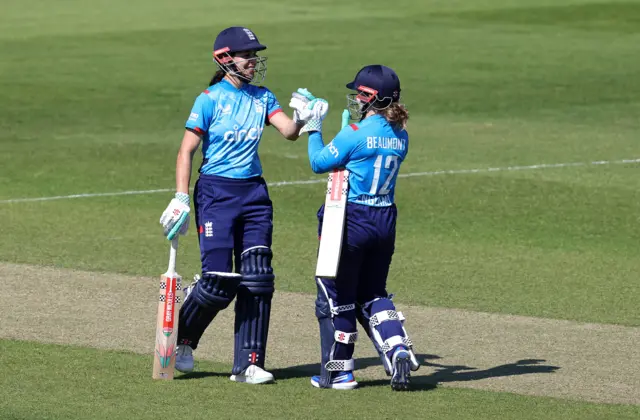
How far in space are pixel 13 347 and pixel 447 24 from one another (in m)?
22.5

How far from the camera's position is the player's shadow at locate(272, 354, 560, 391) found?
937cm

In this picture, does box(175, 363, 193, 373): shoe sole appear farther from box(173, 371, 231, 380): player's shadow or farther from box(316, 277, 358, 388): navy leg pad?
box(316, 277, 358, 388): navy leg pad

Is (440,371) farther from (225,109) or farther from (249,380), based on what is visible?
(225,109)

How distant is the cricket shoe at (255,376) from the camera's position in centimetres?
914

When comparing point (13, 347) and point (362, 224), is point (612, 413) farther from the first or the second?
point (13, 347)

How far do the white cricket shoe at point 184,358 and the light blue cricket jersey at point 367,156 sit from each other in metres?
1.44

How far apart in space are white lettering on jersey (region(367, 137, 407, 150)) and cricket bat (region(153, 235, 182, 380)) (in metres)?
1.35

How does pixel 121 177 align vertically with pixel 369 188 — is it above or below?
below

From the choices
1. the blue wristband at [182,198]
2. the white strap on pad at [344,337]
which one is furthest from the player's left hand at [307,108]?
the white strap on pad at [344,337]

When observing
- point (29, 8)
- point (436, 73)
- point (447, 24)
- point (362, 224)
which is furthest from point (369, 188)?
point (29, 8)

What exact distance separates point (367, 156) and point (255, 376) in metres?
1.52

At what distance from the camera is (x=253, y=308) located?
30.7 feet

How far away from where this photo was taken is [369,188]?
916 cm

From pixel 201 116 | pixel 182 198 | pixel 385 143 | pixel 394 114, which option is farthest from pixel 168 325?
pixel 394 114
